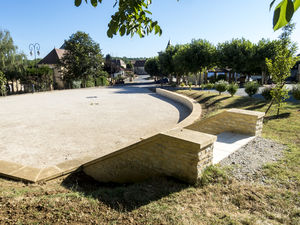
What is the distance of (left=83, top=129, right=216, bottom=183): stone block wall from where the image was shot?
3.54 meters

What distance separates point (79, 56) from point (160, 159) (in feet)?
108

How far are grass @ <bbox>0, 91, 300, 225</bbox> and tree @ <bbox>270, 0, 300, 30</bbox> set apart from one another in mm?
2370

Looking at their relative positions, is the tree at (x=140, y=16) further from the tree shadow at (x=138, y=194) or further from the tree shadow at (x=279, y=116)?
the tree shadow at (x=279, y=116)

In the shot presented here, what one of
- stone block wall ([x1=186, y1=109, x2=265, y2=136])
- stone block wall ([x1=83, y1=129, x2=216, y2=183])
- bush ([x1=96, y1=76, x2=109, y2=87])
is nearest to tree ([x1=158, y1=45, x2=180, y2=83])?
bush ([x1=96, y1=76, x2=109, y2=87])

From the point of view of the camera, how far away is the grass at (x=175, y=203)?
2613 millimetres

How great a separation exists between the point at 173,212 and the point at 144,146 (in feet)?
5.84

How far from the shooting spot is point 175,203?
9.75ft

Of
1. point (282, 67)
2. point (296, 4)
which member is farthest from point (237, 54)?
point (296, 4)

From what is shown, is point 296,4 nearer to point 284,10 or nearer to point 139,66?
point 284,10

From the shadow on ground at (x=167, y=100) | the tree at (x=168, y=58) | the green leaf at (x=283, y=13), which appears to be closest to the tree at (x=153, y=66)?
the tree at (x=168, y=58)

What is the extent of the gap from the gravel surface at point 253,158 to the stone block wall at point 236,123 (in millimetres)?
474

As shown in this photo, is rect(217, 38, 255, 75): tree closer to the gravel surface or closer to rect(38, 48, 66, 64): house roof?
the gravel surface

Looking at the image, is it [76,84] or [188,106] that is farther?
[76,84]

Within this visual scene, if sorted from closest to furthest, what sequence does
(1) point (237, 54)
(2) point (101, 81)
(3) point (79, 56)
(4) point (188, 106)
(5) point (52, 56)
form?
(4) point (188, 106), (1) point (237, 54), (3) point (79, 56), (2) point (101, 81), (5) point (52, 56)
